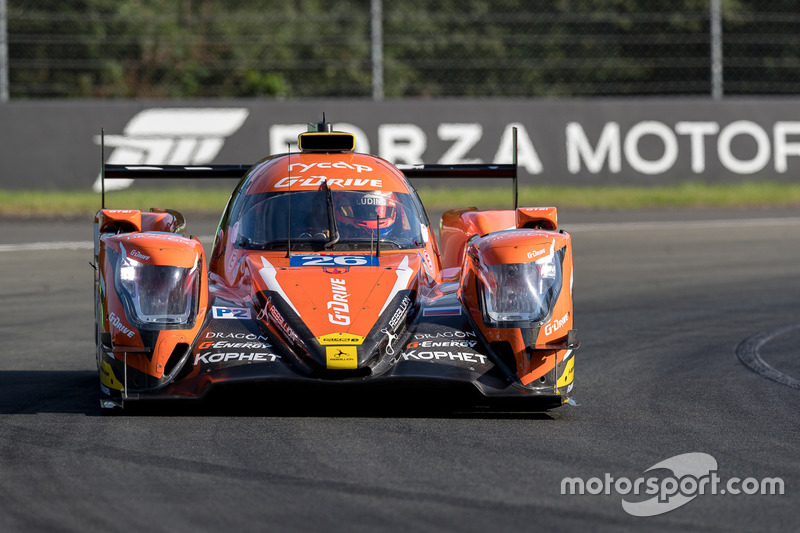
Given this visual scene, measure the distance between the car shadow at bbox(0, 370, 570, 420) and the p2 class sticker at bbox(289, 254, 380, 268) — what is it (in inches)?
28.6

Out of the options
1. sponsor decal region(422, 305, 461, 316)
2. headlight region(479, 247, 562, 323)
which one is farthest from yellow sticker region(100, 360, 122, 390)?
headlight region(479, 247, 562, 323)

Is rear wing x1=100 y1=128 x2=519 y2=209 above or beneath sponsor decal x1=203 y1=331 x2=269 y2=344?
above

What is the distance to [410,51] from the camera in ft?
64.8

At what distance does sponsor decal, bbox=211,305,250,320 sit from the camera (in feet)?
20.2

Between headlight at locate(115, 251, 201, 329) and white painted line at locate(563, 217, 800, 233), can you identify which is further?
white painted line at locate(563, 217, 800, 233)

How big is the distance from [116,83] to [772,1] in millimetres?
12687

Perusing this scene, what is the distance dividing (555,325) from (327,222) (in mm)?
1559

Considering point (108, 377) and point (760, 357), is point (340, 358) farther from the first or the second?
point (760, 357)

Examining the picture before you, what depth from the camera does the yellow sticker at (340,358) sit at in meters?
5.74

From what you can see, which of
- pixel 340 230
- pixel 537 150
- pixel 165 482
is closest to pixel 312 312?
pixel 340 230

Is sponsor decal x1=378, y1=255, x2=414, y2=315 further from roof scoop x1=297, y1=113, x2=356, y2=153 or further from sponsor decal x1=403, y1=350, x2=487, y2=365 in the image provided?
roof scoop x1=297, y1=113, x2=356, y2=153

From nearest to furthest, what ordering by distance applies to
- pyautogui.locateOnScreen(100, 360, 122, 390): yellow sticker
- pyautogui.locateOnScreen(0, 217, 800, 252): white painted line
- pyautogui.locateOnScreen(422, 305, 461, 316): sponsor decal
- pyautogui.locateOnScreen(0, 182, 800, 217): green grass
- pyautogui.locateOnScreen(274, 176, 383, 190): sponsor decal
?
pyautogui.locateOnScreen(100, 360, 122, 390): yellow sticker → pyautogui.locateOnScreen(422, 305, 461, 316): sponsor decal → pyautogui.locateOnScreen(274, 176, 383, 190): sponsor decal → pyautogui.locateOnScreen(0, 217, 800, 252): white painted line → pyautogui.locateOnScreen(0, 182, 800, 217): green grass

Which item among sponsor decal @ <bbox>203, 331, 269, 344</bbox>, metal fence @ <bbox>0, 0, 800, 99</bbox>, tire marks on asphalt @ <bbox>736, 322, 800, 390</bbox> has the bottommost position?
tire marks on asphalt @ <bbox>736, 322, 800, 390</bbox>

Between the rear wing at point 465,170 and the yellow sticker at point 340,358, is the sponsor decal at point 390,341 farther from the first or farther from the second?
the rear wing at point 465,170
